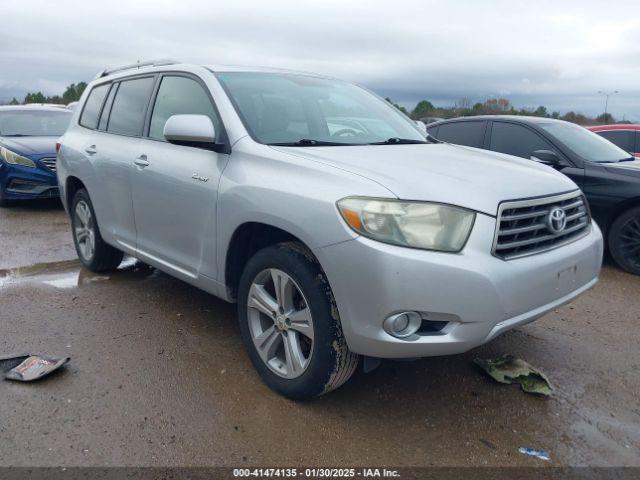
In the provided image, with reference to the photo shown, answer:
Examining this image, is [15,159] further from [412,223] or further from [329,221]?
[412,223]

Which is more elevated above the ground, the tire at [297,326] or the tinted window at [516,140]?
the tinted window at [516,140]

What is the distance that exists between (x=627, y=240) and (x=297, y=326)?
426 cm

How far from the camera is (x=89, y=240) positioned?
16.4 ft

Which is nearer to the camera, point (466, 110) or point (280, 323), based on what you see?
point (280, 323)

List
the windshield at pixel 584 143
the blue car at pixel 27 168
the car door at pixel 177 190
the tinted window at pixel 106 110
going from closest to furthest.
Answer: the car door at pixel 177 190
the tinted window at pixel 106 110
the windshield at pixel 584 143
the blue car at pixel 27 168

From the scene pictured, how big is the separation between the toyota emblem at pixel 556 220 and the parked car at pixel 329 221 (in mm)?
14

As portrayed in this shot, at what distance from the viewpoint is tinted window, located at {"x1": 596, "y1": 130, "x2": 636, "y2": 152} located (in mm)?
9297

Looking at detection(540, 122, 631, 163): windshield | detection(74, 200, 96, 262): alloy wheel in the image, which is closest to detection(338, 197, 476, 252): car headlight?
detection(74, 200, 96, 262): alloy wheel

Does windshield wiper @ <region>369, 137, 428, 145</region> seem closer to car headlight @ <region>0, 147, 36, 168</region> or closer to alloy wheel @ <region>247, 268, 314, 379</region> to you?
alloy wheel @ <region>247, 268, 314, 379</region>

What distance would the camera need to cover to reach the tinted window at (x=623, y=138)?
9.30 meters

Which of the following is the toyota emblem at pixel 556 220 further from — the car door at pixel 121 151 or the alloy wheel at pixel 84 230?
the alloy wheel at pixel 84 230

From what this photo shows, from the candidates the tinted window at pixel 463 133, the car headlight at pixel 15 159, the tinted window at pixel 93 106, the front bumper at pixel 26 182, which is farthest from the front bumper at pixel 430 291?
the car headlight at pixel 15 159

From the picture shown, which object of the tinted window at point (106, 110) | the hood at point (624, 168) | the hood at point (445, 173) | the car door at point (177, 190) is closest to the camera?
the hood at point (445, 173)

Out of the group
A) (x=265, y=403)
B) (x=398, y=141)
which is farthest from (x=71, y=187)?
(x=265, y=403)
